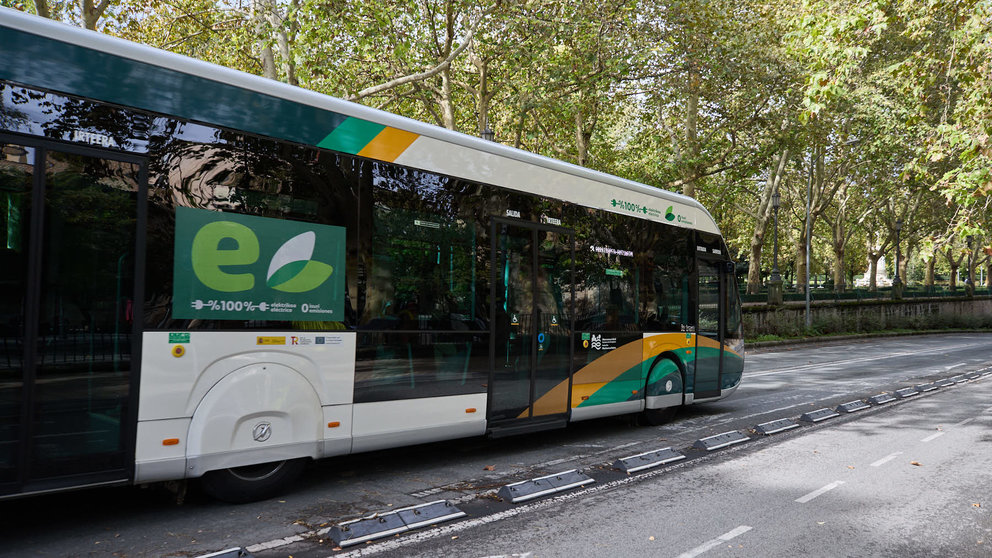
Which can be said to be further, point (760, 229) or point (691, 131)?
point (760, 229)

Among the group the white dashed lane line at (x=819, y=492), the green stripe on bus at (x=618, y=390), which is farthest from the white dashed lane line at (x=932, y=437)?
the green stripe on bus at (x=618, y=390)

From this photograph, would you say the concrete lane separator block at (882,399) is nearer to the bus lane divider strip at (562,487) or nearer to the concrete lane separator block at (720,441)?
the bus lane divider strip at (562,487)

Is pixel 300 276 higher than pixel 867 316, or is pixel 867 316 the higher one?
pixel 300 276

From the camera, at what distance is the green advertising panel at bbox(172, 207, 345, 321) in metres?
4.81

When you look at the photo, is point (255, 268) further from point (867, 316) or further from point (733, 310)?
point (867, 316)

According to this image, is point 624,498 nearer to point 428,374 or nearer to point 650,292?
point 428,374

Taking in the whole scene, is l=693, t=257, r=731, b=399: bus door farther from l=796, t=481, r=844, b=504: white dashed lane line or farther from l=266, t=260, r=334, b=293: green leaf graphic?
l=266, t=260, r=334, b=293: green leaf graphic

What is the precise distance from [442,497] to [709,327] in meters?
5.67

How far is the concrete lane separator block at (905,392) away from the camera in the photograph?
12.3m

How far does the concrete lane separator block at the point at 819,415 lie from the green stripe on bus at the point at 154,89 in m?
7.84

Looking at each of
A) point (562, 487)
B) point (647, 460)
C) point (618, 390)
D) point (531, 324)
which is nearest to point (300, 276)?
point (531, 324)

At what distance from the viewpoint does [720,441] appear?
8.03 m

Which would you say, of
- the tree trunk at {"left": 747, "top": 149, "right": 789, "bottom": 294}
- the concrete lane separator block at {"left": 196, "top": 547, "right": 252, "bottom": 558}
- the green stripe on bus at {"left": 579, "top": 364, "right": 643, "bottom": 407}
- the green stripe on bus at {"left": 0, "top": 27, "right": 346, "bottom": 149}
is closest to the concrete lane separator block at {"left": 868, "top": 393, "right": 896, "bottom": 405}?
the green stripe on bus at {"left": 579, "top": 364, "right": 643, "bottom": 407}

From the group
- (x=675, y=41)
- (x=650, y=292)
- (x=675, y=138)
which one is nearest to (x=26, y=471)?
(x=650, y=292)
